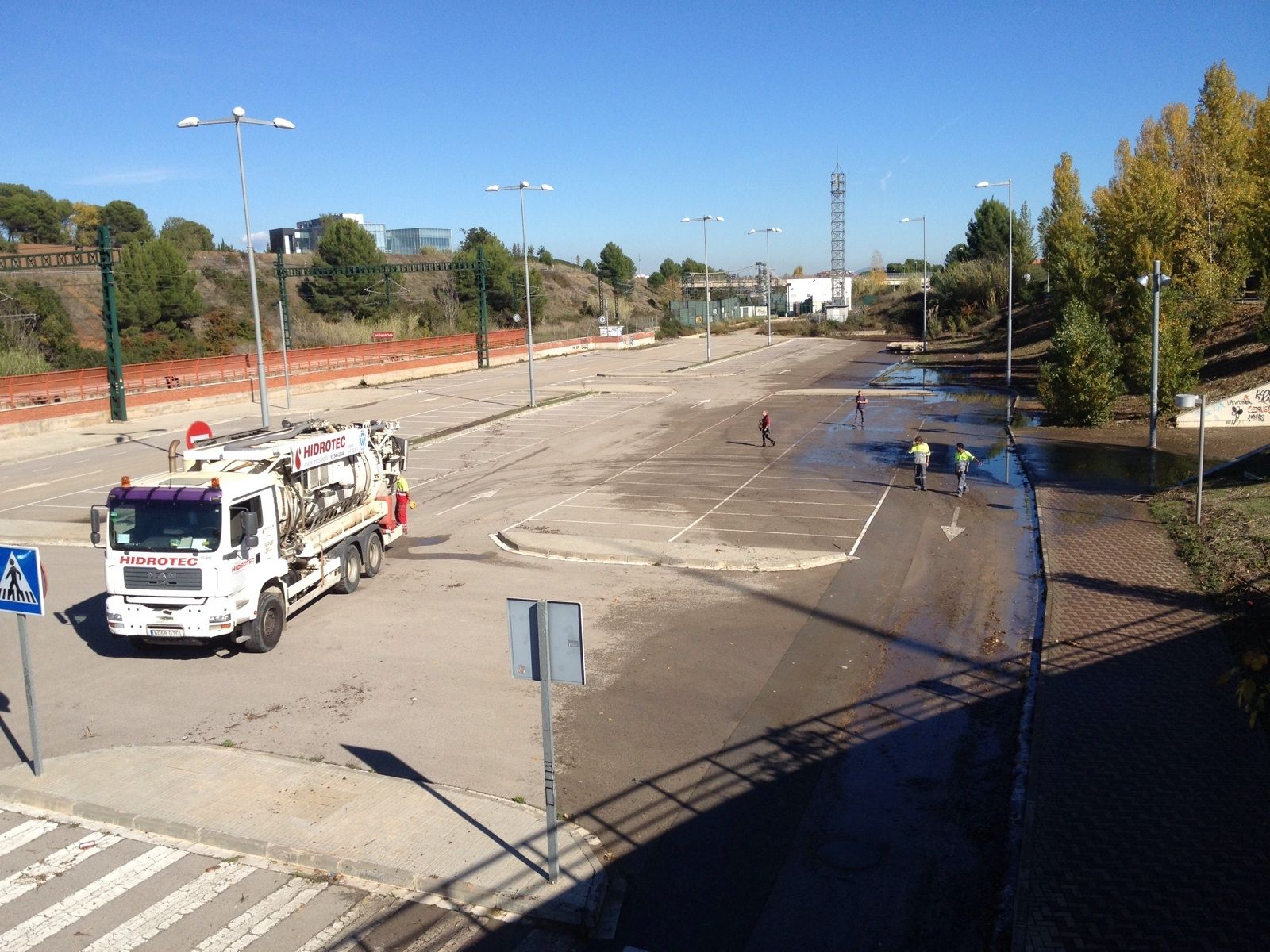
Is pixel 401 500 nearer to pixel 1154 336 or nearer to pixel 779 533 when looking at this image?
pixel 779 533

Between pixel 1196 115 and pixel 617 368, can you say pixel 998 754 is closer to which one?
pixel 1196 115

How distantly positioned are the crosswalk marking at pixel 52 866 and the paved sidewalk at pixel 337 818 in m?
0.29

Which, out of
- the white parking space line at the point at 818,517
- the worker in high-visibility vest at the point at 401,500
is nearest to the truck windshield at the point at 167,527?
the worker in high-visibility vest at the point at 401,500

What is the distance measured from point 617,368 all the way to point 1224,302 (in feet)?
119

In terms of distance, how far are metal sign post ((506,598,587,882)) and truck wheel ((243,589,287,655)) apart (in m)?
6.94

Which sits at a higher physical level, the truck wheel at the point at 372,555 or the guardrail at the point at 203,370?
the guardrail at the point at 203,370

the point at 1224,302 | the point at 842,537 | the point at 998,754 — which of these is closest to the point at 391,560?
the point at 842,537

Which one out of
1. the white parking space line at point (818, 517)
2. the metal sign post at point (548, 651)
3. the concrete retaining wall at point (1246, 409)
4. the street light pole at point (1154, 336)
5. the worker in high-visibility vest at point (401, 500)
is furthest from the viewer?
the concrete retaining wall at point (1246, 409)

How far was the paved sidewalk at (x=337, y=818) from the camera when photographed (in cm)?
817

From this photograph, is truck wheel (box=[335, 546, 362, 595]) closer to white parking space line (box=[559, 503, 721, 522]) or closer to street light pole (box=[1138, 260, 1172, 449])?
white parking space line (box=[559, 503, 721, 522])

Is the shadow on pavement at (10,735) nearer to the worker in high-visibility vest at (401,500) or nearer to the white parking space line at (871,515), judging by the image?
the worker in high-visibility vest at (401,500)

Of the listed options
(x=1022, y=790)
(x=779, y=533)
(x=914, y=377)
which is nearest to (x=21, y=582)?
(x=1022, y=790)

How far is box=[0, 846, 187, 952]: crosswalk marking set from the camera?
7.56 meters

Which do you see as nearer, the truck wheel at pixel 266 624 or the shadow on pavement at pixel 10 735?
the shadow on pavement at pixel 10 735
